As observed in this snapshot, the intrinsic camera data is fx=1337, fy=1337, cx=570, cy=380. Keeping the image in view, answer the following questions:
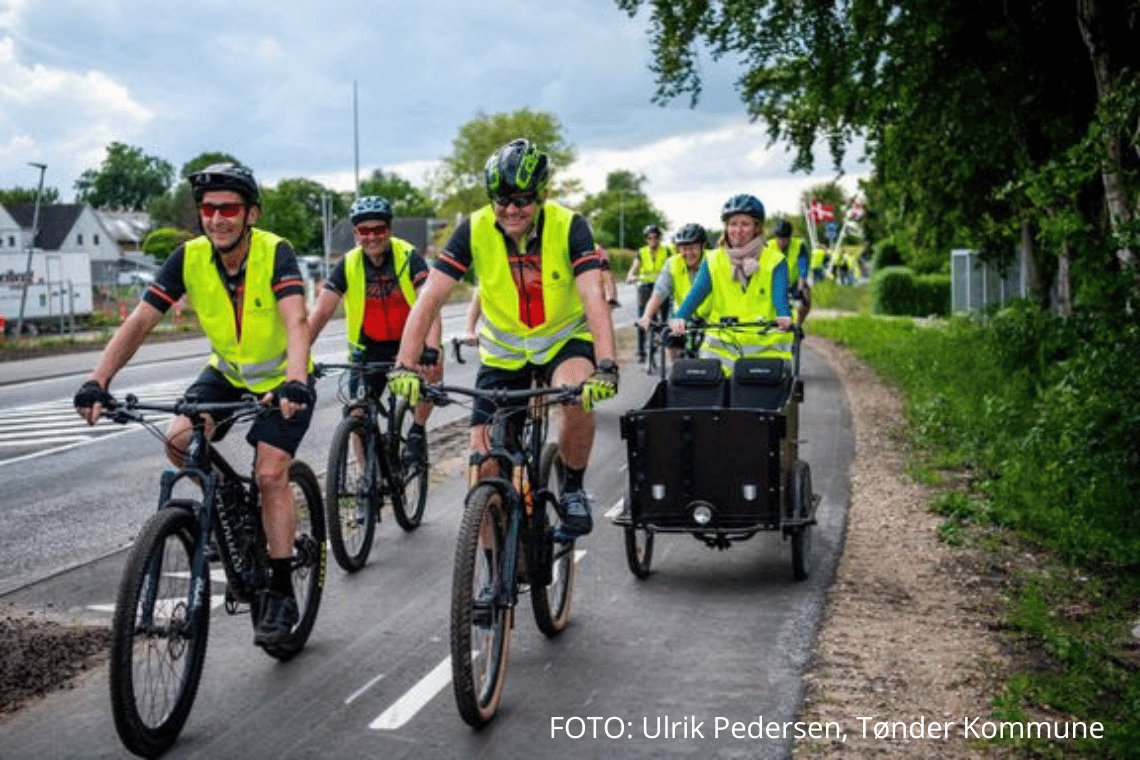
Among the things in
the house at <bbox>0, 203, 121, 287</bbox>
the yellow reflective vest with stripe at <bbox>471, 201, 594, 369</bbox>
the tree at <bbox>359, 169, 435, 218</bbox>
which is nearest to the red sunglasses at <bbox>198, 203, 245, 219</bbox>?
the yellow reflective vest with stripe at <bbox>471, 201, 594, 369</bbox>

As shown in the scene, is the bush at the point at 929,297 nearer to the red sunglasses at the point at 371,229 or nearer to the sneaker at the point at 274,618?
the red sunglasses at the point at 371,229

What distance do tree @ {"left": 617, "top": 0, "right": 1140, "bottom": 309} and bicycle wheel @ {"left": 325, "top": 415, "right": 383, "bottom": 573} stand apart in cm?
721

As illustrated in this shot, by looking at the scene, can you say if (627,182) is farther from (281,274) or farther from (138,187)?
(281,274)

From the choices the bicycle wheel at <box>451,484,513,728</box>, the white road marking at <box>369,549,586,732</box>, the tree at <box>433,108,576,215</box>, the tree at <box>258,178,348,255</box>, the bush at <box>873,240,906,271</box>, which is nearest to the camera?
the bicycle wheel at <box>451,484,513,728</box>

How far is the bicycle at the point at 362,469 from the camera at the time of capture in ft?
25.4

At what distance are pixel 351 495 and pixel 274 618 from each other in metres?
2.22

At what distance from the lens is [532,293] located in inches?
243

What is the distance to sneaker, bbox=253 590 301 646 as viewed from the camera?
5668mm

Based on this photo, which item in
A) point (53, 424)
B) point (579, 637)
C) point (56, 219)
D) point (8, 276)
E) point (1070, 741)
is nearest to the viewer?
point (1070, 741)

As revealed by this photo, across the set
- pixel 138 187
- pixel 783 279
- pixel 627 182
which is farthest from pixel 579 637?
pixel 627 182

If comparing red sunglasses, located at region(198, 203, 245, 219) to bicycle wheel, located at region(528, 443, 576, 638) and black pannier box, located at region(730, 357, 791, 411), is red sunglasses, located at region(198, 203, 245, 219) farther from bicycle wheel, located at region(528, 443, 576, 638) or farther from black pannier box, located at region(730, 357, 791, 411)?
black pannier box, located at region(730, 357, 791, 411)

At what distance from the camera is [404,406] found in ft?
28.8

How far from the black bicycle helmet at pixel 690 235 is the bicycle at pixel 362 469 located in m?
6.09

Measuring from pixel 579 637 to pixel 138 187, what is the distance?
16746cm
